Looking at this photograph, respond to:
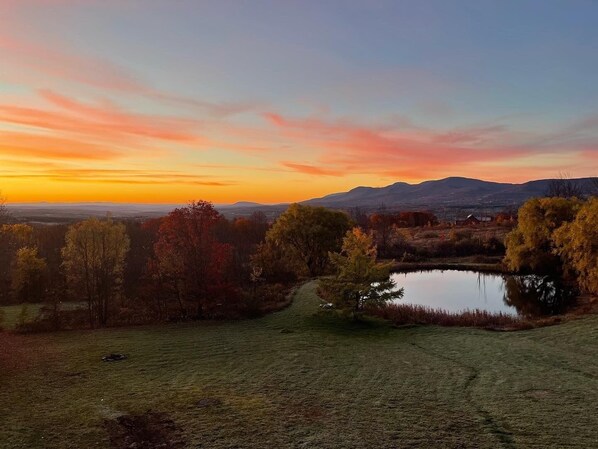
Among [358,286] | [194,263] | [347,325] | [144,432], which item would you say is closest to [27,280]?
[194,263]

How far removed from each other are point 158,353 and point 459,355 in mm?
15563

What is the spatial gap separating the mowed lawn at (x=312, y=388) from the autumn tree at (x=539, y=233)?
28.0 metres

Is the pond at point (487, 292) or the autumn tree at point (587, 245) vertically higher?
the autumn tree at point (587, 245)

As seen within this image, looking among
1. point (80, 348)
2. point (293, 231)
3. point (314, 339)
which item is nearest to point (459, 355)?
point (314, 339)

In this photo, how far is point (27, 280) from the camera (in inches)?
1779

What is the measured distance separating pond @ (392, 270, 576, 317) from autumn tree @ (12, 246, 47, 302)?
37835 millimetres

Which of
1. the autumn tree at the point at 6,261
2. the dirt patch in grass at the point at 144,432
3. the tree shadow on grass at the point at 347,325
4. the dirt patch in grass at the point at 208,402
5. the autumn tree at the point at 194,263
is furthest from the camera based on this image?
the autumn tree at the point at 6,261

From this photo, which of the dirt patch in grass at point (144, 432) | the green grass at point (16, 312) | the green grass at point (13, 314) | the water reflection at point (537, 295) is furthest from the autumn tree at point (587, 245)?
the green grass at point (13, 314)

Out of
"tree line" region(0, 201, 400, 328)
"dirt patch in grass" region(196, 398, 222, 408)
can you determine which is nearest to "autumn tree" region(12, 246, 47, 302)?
"tree line" region(0, 201, 400, 328)

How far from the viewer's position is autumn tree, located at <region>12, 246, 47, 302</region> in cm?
4475

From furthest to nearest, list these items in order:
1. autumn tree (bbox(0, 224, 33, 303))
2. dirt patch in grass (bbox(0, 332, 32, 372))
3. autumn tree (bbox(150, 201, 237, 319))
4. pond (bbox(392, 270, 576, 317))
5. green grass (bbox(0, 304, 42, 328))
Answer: autumn tree (bbox(0, 224, 33, 303))
pond (bbox(392, 270, 576, 317))
autumn tree (bbox(150, 201, 237, 319))
green grass (bbox(0, 304, 42, 328))
dirt patch in grass (bbox(0, 332, 32, 372))

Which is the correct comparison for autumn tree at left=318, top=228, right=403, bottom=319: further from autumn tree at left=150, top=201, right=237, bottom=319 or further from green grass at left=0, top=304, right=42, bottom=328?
green grass at left=0, top=304, right=42, bottom=328

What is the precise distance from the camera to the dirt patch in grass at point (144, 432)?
11945mm

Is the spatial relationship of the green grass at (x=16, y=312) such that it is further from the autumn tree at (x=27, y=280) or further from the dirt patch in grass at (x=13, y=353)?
the dirt patch in grass at (x=13, y=353)
